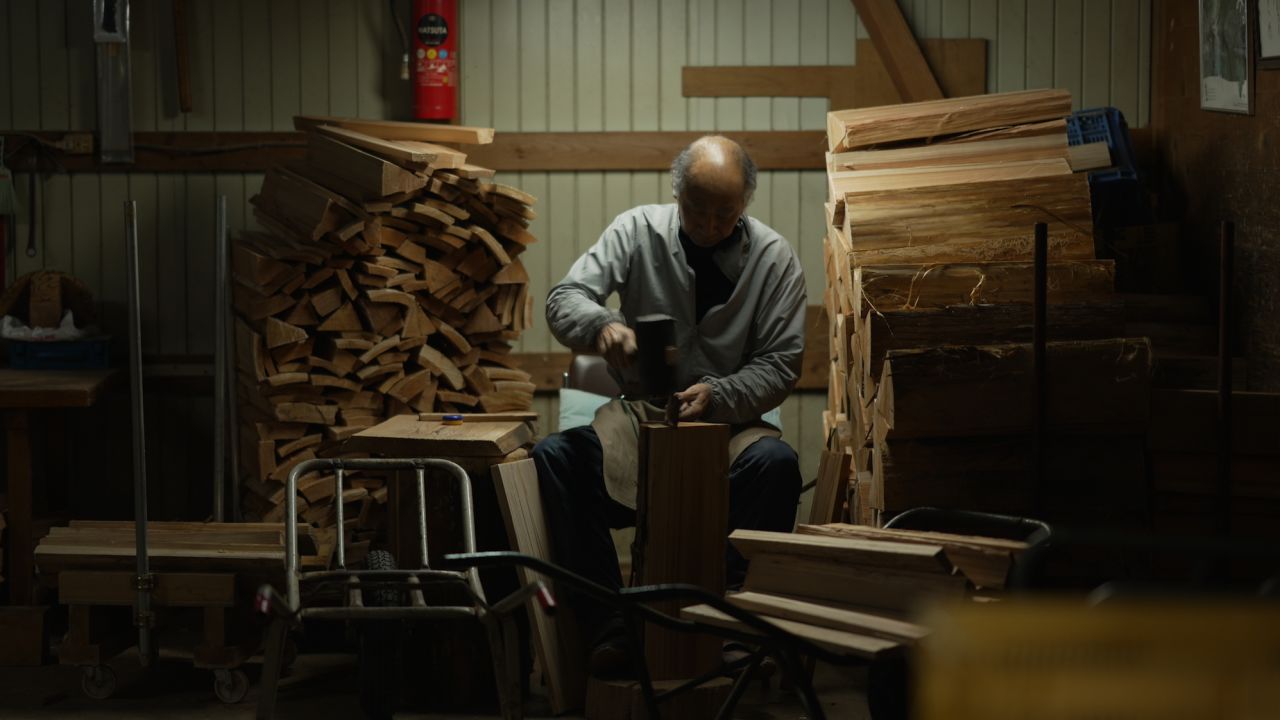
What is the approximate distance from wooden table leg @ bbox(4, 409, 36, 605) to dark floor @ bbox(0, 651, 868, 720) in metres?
0.30

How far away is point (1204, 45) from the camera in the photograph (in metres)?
4.66

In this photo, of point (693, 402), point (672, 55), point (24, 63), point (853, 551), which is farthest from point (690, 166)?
point (24, 63)

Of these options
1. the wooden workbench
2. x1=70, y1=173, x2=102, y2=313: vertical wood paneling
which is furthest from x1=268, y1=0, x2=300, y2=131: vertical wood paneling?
the wooden workbench

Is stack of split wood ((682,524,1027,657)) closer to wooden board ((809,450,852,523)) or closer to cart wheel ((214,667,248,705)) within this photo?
wooden board ((809,450,852,523))

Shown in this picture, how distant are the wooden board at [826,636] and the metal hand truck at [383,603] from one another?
1.09ft

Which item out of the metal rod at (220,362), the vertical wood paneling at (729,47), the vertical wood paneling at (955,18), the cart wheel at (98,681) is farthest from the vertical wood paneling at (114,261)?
the vertical wood paneling at (955,18)

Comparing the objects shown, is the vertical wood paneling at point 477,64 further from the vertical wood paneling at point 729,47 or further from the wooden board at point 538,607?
the wooden board at point 538,607

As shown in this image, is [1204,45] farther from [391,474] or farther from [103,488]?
[103,488]

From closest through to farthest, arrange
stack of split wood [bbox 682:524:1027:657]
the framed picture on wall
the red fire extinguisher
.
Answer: stack of split wood [bbox 682:524:1027:657], the framed picture on wall, the red fire extinguisher

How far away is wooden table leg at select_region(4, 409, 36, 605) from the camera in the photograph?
4625mm

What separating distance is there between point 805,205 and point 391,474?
2.40 meters

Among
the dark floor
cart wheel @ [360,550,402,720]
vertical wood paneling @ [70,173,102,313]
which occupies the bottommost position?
the dark floor

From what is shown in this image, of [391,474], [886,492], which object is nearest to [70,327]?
[391,474]

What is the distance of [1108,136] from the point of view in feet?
16.3
